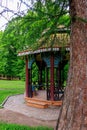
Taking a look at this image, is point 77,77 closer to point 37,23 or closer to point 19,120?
point 37,23

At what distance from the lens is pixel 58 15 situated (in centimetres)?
554

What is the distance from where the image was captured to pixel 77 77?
4840 mm

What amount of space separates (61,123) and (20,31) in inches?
71.1

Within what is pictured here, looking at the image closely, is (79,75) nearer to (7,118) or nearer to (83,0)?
(83,0)

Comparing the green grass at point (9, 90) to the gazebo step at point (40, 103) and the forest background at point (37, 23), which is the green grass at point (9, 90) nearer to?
the gazebo step at point (40, 103)

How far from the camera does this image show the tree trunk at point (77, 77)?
4.78m

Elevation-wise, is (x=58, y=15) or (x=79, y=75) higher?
A: (x=58, y=15)

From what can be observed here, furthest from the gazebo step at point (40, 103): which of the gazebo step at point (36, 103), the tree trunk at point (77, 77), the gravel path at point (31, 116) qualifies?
the tree trunk at point (77, 77)

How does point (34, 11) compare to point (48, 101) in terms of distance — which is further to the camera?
point (48, 101)

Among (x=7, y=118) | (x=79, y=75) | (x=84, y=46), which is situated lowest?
(x=7, y=118)

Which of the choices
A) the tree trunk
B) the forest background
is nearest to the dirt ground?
the forest background

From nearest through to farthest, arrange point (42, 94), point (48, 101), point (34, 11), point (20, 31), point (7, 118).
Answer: point (34, 11)
point (20, 31)
point (7, 118)
point (48, 101)
point (42, 94)

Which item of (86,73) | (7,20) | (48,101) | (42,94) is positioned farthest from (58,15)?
(42,94)

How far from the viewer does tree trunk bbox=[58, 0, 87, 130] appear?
4777mm
